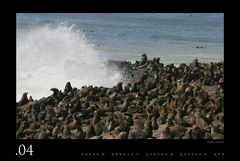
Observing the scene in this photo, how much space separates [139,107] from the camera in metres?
Result: 5.15

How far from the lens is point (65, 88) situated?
516 cm

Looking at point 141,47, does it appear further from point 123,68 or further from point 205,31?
point 205,31

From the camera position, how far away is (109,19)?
507cm

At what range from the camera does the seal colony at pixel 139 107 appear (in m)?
5.04

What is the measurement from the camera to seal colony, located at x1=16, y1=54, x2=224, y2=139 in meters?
5.04

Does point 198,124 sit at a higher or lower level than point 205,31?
lower

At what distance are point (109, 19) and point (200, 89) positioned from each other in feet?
3.71
